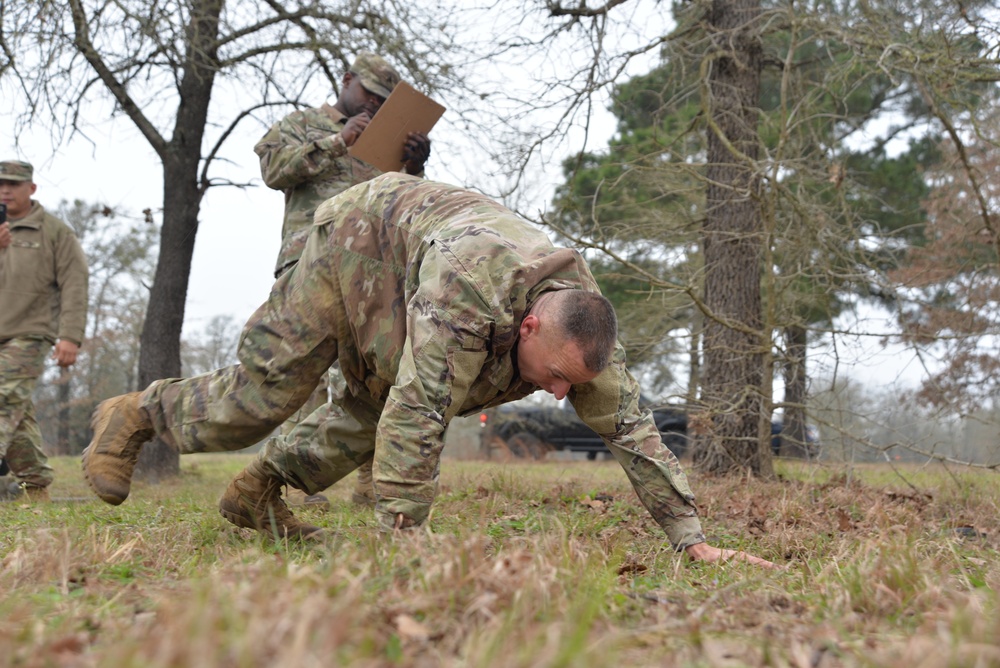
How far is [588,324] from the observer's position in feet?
9.20

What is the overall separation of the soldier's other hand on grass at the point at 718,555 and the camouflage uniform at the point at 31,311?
178 inches

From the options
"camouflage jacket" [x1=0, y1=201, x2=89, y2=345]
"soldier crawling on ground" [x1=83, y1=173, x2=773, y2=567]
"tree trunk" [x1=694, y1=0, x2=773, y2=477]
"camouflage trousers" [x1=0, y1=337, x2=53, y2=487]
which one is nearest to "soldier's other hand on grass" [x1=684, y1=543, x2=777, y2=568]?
"soldier crawling on ground" [x1=83, y1=173, x2=773, y2=567]

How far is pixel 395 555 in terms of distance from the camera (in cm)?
221

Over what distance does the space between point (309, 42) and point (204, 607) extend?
713 cm

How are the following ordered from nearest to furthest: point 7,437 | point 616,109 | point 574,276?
1. point 574,276
2. point 7,437
3. point 616,109

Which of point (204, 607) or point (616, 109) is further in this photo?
point (616, 109)

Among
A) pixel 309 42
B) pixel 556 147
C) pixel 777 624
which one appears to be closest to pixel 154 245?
pixel 309 42

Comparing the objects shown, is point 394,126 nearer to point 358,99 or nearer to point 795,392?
point 358,99

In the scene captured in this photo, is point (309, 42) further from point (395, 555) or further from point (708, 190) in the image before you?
point (395, 555)

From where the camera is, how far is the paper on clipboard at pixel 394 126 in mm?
4984

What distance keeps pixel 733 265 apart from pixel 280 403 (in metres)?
4.66

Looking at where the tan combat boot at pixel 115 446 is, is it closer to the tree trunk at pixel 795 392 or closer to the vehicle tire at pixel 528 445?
the tree trunk at pixel 795 392

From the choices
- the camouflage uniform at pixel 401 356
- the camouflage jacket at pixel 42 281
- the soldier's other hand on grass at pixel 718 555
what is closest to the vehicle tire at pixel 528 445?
the camouflage jacket at pixel 42 281

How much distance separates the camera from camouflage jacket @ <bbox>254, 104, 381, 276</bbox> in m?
5.08
